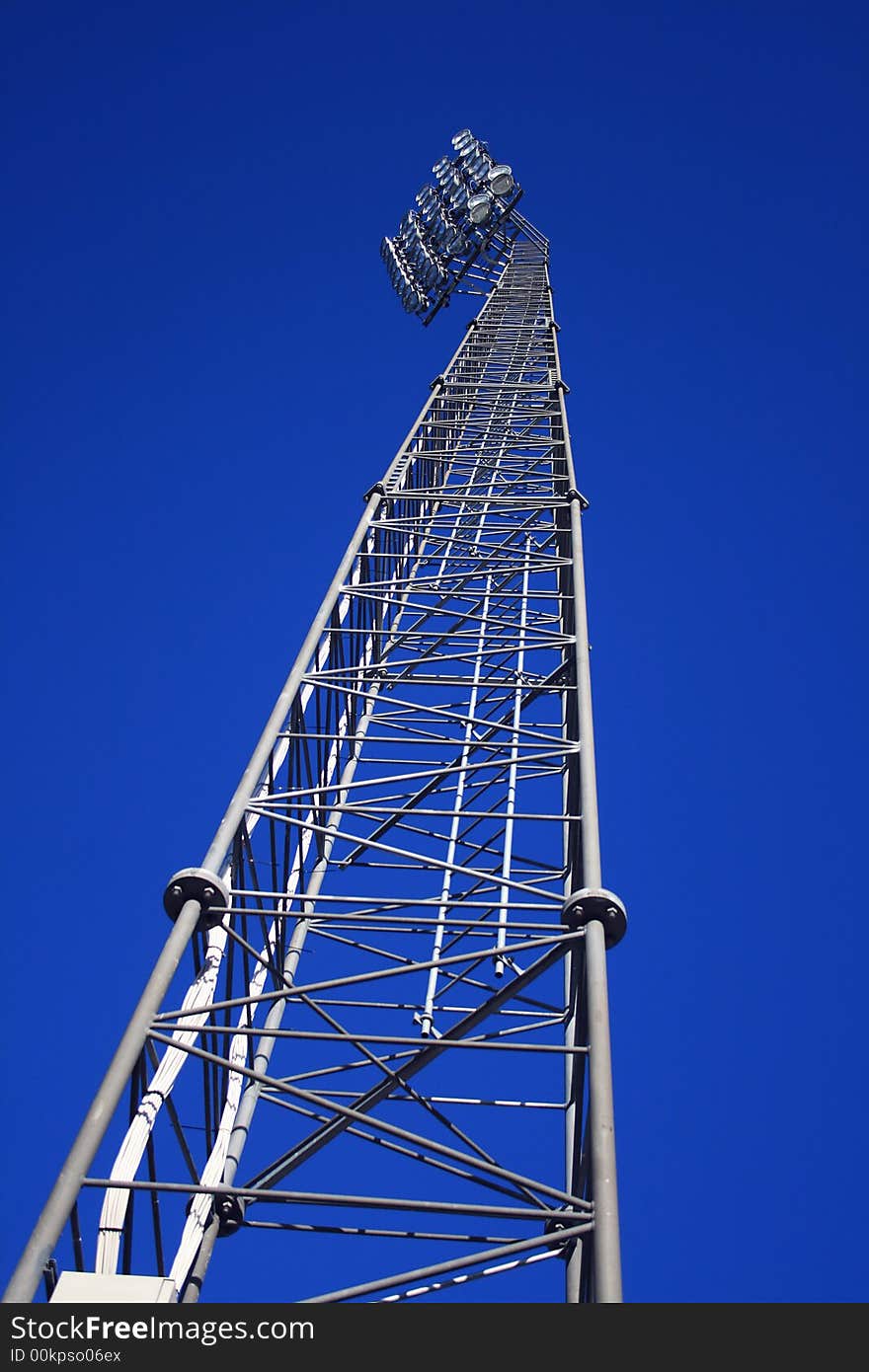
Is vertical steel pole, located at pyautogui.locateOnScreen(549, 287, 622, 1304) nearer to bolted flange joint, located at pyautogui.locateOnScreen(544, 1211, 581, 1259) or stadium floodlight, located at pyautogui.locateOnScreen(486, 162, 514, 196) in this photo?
bolted flange joint, located at pyautogui.locateOnScreen(544, 1211, 581, 1259)

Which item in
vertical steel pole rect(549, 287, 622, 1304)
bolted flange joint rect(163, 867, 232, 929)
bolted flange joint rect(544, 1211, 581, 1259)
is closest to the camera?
vertical steel pole rect(549, 287, 622, 1304)

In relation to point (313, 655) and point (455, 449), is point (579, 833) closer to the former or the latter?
point (313, 655)

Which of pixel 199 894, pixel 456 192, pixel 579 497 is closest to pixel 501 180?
Answer: pixel 456 192

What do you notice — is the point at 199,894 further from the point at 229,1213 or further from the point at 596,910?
the point at 596,910

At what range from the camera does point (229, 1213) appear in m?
10.7

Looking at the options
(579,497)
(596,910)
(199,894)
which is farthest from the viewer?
(579,497)

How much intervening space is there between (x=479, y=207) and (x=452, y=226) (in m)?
1.08

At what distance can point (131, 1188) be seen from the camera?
8.32m

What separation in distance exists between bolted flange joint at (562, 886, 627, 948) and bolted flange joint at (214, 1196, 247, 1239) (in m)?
3.86

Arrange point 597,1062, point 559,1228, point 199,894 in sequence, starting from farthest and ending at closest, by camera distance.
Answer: point 199,894 → point 597,1062 → point 559,1228

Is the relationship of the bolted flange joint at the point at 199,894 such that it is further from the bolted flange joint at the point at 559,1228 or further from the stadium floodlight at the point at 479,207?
the stadium floodlight at the point at 479,207

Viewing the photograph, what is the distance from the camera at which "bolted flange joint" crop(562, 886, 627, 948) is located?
33.1ft

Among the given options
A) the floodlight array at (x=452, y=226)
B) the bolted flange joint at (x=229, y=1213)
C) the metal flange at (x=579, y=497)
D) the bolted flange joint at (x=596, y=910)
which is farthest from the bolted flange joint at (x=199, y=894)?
the floodlight array at (x=452, y=226)

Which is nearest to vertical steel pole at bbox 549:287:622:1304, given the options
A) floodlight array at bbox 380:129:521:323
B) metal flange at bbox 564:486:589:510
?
metal flange at bbox 564:486:589:510
